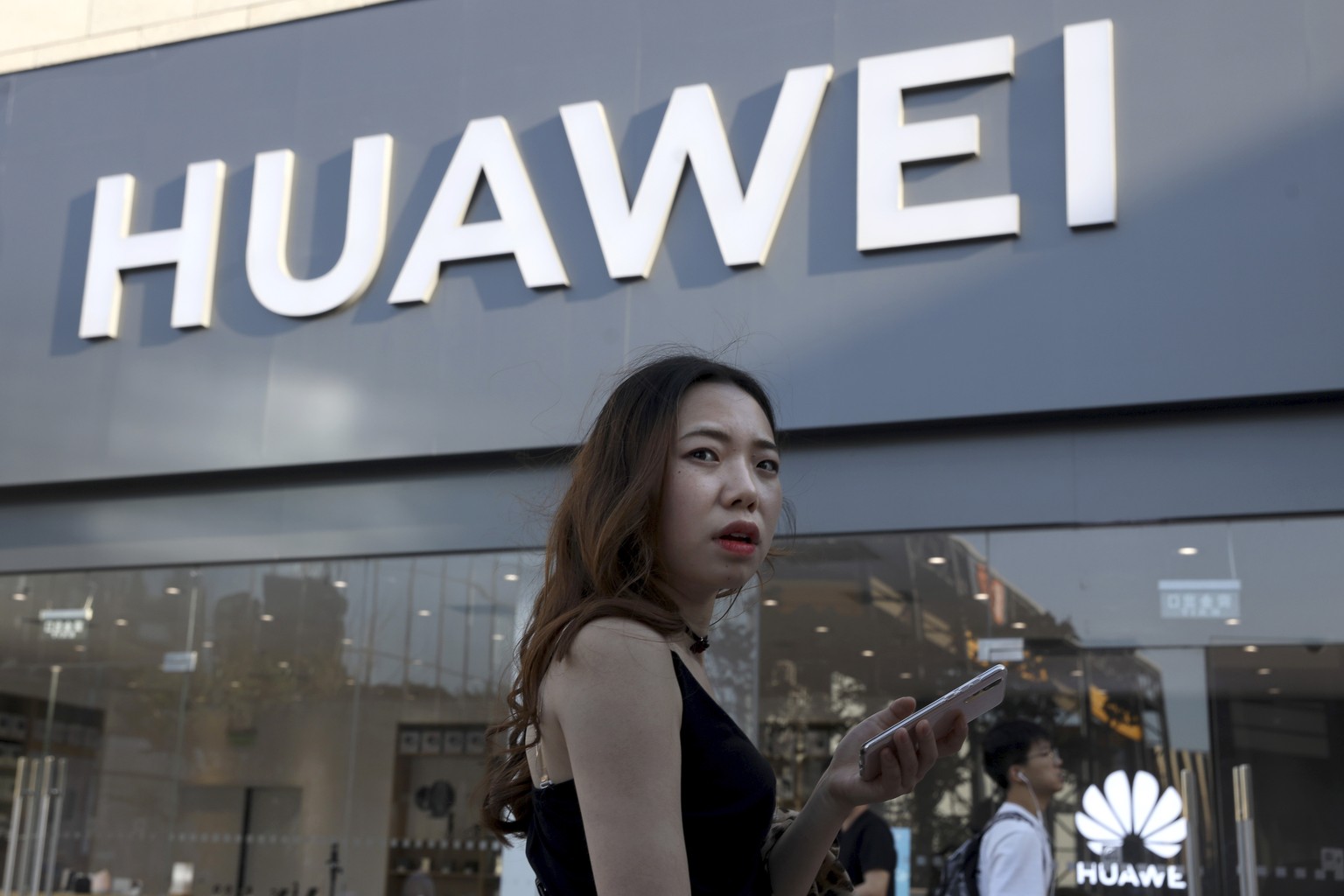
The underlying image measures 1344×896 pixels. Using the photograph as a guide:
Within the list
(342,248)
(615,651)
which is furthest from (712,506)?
(342,248)

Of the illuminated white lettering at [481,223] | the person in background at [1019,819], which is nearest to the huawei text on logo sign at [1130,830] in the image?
the person in background at [1019,819]

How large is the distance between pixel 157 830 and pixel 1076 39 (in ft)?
26.4

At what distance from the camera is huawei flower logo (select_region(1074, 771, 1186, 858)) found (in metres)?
7.37

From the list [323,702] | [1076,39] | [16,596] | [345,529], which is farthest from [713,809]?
[16,596]

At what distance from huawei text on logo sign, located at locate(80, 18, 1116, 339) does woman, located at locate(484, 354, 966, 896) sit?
5.41 meters

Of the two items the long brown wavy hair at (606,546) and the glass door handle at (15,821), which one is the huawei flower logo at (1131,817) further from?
the glass door handle at (15,821)

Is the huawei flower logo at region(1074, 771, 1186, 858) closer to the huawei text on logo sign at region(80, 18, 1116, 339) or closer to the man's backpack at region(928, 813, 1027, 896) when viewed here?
the man's backpack at region(928, 813, 1027, 896)

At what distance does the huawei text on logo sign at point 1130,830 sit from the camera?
24.1 feet

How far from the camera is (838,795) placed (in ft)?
6.04

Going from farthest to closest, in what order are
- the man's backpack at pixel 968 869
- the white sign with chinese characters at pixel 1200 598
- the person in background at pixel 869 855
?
1. the white sign with chinese characters at pixel 1200 598
2. the person in background at pixel 869 855
3. the man's backpack at pixel 968 869

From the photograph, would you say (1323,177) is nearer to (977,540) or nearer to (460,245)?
(977,540)

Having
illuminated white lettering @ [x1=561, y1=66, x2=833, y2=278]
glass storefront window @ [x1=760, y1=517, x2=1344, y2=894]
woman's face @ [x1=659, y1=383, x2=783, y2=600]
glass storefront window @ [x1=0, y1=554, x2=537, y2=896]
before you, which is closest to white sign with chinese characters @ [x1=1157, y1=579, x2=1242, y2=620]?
glass storefront window @ [x1=760, y1=517, x2=1344, y2=894]

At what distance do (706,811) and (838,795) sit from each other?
27cm

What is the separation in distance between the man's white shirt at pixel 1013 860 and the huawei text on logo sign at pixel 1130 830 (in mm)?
2512
